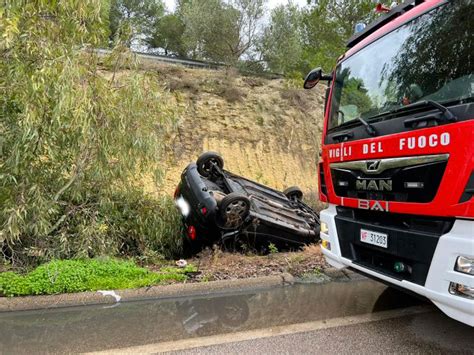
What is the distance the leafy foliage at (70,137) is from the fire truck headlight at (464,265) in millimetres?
4132

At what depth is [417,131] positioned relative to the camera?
3.13m

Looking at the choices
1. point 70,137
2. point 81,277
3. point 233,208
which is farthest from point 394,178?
point 70,137

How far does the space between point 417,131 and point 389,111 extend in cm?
49

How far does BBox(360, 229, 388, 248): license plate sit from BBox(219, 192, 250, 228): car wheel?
7.40 ft

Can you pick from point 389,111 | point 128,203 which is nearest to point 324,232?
point 389,111

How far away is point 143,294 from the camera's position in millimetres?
4512

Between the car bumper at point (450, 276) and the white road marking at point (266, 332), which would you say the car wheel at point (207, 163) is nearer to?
the white road marking at point (266, 332)

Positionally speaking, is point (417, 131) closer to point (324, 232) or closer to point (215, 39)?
point (324, 232)

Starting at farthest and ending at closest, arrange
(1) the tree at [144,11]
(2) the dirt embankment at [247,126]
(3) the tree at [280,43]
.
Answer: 1. (1) the tree at [144,11]
2. (3) the tree at [280,43]
3. (2) the dirt embankment at [247,126]

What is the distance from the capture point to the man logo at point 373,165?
351cm

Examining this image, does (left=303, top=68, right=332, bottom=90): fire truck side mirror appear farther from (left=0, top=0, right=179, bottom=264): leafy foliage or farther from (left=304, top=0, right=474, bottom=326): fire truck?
(left=0, top=0, right=179, bottom=264): leafy foliage

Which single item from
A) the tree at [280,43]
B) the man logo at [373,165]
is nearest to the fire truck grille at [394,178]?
the man logo at [373,165]

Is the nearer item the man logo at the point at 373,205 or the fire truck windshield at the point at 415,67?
the fire truck windshield at the point at 415,67

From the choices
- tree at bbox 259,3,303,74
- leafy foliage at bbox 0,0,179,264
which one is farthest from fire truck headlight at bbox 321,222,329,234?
tree at bbox 259,3,303,74
